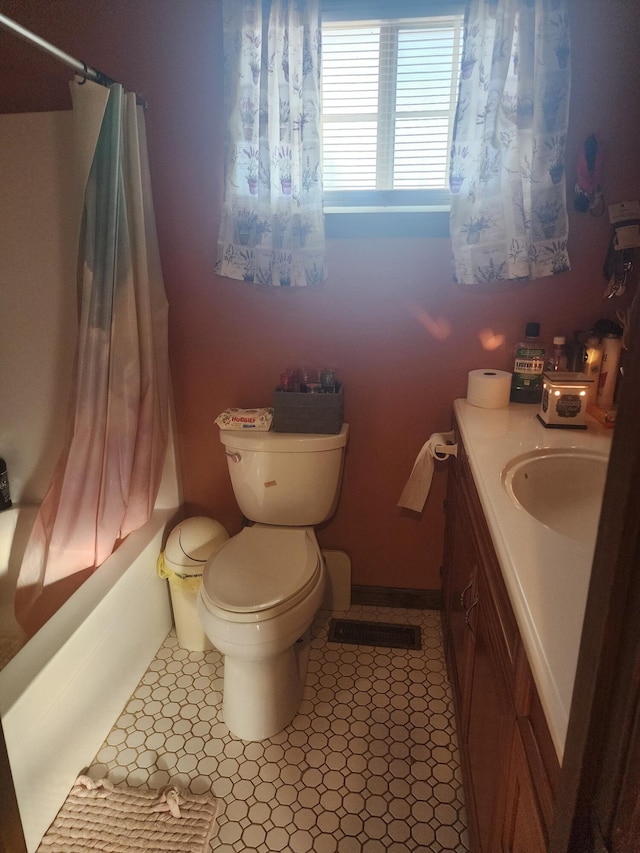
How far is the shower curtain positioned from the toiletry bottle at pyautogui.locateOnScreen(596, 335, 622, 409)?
1388mm

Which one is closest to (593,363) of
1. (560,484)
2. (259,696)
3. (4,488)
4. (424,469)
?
(560,484)

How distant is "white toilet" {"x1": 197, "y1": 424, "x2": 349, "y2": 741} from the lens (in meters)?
1.43

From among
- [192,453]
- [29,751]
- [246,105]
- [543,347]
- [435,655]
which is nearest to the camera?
[29,751]

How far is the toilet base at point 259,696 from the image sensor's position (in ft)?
4.99

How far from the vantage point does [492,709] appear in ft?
3.14

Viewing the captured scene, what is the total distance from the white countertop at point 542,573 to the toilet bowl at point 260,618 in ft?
2.13

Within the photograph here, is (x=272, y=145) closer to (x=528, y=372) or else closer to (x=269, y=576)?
(x=528, y=372)

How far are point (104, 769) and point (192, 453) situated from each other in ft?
3.40

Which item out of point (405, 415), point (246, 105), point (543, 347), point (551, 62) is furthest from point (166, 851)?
point (551, 62)

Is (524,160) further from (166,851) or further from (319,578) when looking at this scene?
(166,851)

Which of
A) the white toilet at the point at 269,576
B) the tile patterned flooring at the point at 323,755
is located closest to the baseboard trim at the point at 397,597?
the tile patterned flooring at the point at 323,755

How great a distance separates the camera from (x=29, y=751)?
1.22 metres

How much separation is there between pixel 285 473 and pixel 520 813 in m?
1.15

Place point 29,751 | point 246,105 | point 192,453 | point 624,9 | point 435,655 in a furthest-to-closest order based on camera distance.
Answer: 1. point 192,453
2. point 435,655
3. point 246,105
4. point 624,9
5. point 29,751
